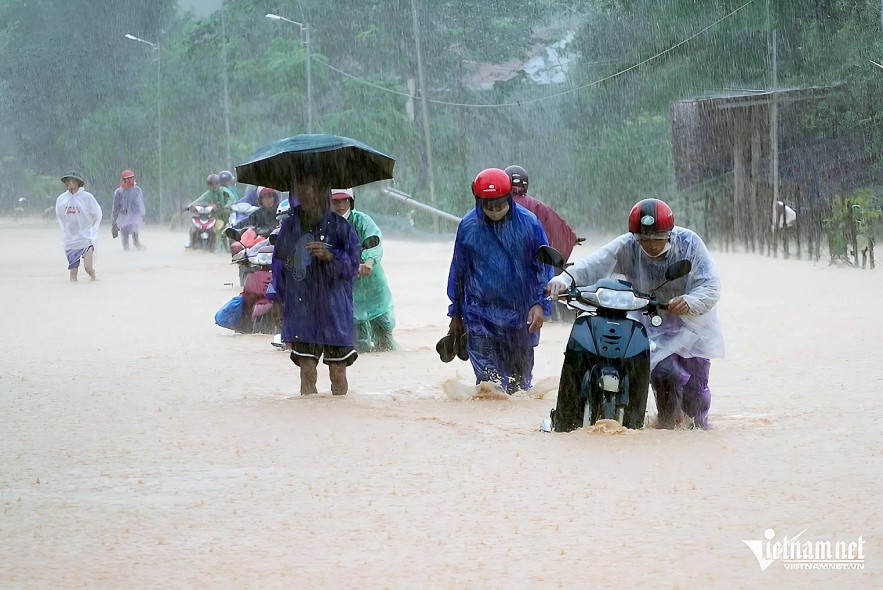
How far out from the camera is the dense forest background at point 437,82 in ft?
112

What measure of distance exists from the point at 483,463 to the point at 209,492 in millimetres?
1404

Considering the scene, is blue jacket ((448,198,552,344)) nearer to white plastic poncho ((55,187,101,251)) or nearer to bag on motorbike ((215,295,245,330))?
bag on motorbike ((215,295,245,330))

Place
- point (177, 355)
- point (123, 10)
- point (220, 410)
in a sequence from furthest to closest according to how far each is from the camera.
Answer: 1. point (123, 10)
2. point (177, 355)
3. point (220, 410)

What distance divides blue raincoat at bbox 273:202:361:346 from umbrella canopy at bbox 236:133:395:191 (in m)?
0.32

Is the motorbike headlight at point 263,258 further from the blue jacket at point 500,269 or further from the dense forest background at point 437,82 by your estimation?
the dense forest background at point 437,82

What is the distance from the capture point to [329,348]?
371 inches

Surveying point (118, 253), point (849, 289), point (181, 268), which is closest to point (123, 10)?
point (118, 253)

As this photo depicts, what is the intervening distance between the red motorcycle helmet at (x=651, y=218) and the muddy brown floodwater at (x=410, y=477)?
109 cm

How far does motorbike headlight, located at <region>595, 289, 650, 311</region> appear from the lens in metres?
7.11

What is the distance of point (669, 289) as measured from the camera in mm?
7676

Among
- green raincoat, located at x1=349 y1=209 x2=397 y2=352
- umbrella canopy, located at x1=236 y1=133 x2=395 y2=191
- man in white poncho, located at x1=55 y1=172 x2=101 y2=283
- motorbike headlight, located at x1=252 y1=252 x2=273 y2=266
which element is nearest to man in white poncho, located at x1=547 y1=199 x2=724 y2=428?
umbrella canopy, located at x1=236 y1=133 x2=395 y2=191

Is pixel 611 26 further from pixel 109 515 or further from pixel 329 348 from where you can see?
pixel 109 515

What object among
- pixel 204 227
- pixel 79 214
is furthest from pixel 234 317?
pixel 204 227

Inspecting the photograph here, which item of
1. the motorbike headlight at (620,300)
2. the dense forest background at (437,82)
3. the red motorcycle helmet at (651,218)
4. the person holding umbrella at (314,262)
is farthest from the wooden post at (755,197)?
the motorbike headlight at (620,300)
